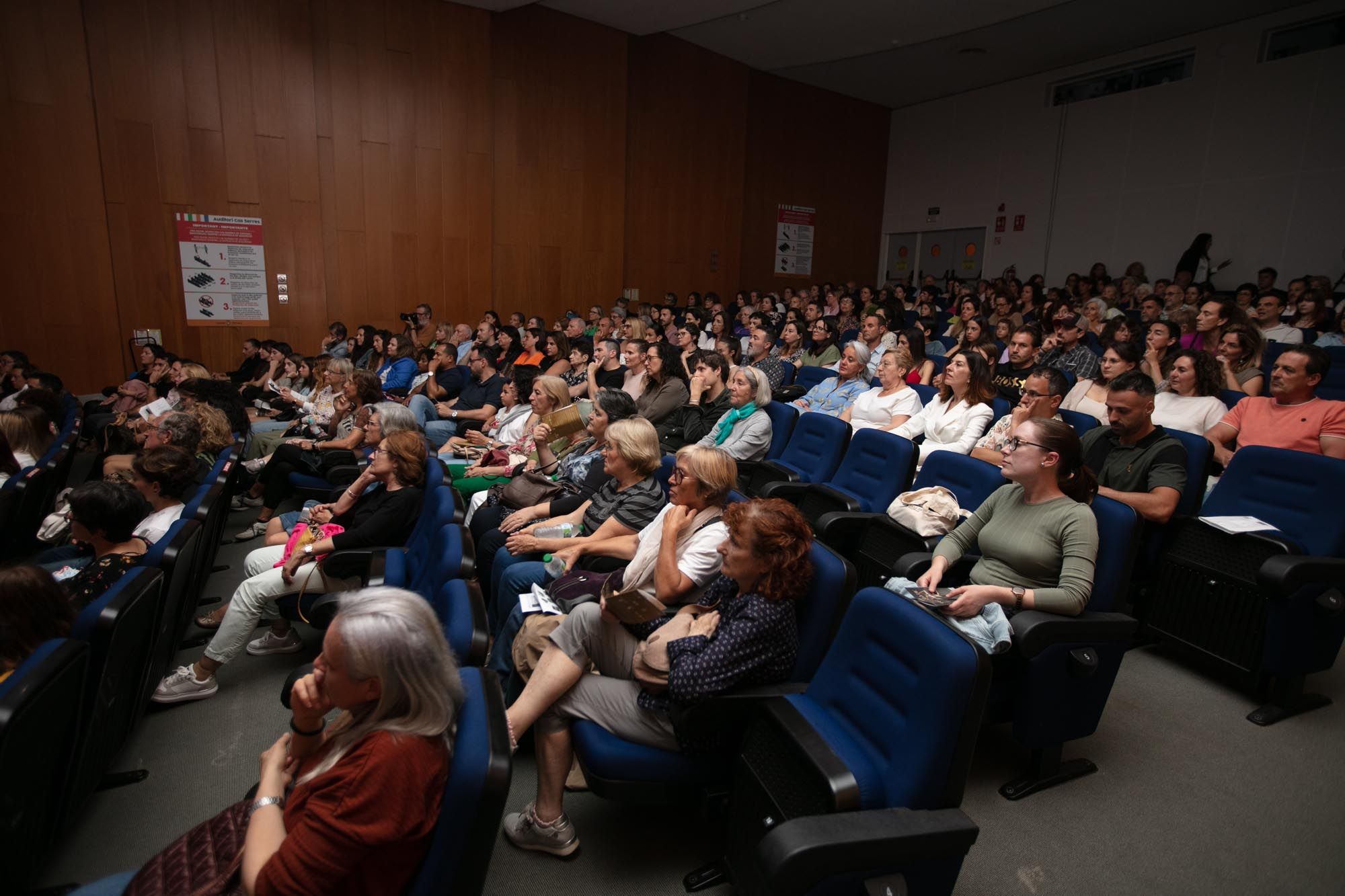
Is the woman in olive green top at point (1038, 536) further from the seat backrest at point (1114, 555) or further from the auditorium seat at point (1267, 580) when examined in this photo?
the auditorium seat at point (1267, 580)

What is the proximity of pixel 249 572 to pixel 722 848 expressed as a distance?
2.18 meters

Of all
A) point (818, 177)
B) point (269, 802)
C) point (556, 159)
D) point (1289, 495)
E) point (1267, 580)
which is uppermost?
point (818, 177)

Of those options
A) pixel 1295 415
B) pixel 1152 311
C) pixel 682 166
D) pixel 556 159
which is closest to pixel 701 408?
pixel 1295 415

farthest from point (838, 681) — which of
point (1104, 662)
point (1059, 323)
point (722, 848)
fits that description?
point (1059, 323)

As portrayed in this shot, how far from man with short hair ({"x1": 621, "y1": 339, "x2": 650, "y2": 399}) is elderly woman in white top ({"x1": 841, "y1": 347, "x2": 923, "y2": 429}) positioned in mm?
1770

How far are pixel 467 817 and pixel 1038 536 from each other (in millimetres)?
1775

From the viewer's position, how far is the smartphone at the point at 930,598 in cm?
199

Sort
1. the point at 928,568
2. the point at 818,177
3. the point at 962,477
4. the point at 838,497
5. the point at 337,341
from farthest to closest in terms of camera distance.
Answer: the point at 818,177
the point at 337,341
the point at 838,497
the point at 962,477
the point at 928,568

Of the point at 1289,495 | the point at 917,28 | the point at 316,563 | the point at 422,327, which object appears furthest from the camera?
the point at 917,28

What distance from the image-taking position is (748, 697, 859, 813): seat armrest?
1.42 metres

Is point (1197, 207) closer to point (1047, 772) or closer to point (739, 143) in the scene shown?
point (739, 143)

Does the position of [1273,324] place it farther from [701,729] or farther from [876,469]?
[701,729]

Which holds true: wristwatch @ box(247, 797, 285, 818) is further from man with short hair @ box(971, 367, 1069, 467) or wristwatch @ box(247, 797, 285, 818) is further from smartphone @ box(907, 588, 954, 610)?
man with short hair @ box(971, 367, 1069, 467)

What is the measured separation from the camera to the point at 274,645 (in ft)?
9.84
